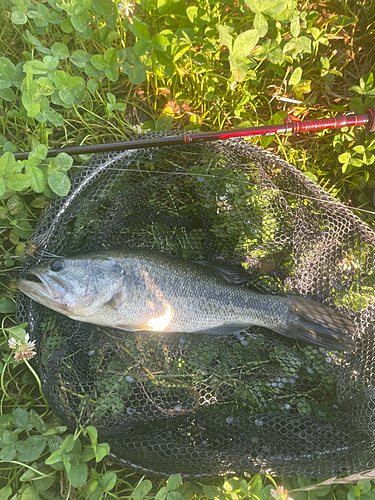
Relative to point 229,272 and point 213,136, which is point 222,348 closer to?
point 229,272

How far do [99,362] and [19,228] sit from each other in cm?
120

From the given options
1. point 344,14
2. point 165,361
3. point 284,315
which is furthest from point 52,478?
point 344,14

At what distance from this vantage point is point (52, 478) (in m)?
2.26

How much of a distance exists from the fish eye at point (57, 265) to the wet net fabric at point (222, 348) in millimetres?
168

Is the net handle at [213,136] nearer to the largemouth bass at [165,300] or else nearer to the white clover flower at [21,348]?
the largemouth bass at [165,300]

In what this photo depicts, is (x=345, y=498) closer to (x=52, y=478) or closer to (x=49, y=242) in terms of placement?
(x=52, y=478)

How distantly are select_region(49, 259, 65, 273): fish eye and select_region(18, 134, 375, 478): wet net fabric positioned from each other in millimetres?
168

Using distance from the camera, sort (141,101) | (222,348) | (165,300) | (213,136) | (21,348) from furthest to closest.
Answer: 1. (141,101)
2. (222,348)
3. (165,300)
4. (213,136)
5. (21,348)

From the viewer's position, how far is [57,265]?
2.25 metres

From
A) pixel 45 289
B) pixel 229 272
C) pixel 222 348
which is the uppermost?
pixel 45 289

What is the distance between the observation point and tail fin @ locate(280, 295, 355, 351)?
236cm

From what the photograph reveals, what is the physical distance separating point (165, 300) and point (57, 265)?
801 millimetres

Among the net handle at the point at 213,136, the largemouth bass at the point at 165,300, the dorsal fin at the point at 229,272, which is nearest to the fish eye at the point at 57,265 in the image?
the largemouth bass at the point at 165,300

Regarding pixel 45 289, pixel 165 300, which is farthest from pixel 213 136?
pixel 45 289
